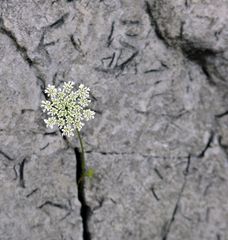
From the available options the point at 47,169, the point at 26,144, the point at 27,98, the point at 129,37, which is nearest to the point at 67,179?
the point at 47,169

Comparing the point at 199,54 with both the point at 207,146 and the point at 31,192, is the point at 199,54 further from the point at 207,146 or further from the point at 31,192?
the point at 31,192

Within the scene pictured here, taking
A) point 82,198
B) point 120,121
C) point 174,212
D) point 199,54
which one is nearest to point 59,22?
point 120,121

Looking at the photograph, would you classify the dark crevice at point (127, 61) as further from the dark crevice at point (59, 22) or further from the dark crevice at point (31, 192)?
the dark crevice at point (31, 192)

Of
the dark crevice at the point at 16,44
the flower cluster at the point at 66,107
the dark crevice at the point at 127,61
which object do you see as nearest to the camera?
the flower cluster at the point at 66,107

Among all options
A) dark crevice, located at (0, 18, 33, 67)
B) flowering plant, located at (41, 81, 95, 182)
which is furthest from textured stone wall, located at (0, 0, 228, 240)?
flowering plant, located at (41, 81, 95, 182)

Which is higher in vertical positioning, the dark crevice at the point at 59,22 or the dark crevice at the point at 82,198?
the dark crevice at the point at 59,22

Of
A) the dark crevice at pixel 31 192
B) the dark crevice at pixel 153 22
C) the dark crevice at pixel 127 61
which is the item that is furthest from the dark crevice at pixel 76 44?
the dark crevice at pixel 31 192

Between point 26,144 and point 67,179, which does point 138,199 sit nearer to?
point 67,179
